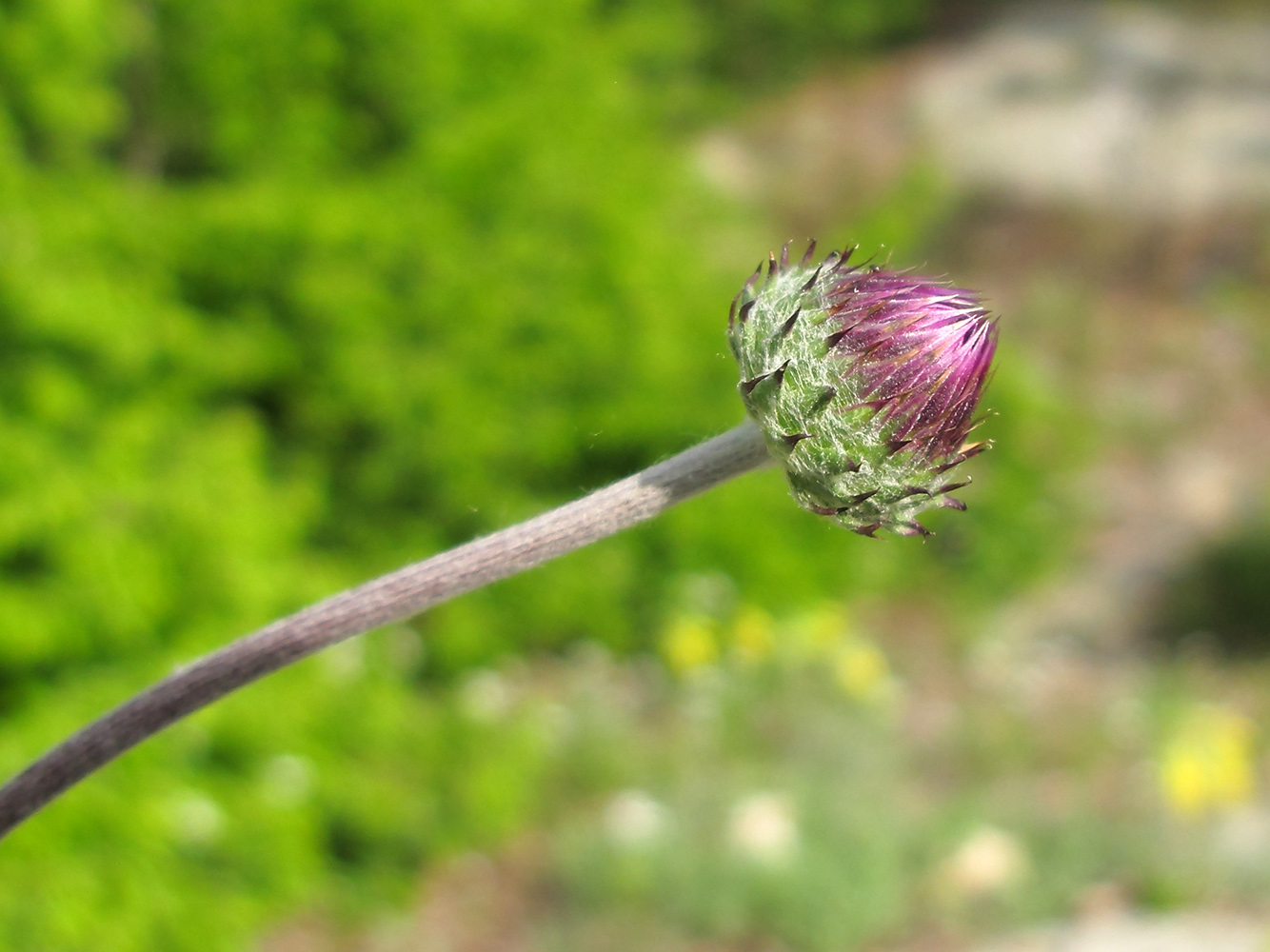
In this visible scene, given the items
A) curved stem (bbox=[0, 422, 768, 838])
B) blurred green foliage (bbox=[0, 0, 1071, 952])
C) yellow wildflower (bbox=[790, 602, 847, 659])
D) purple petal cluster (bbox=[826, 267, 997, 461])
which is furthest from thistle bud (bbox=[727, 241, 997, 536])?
yellow wildflower (bbox=[790, 602, 847, 659])

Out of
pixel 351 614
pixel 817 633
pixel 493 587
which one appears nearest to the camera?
pixel 351 614

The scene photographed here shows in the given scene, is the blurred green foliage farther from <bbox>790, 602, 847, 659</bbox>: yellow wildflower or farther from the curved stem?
the curved stem

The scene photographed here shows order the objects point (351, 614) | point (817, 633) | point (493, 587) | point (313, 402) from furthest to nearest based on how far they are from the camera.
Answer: point (817, 633) → point (493, 587) → point (313, 402) → point (351, 614)

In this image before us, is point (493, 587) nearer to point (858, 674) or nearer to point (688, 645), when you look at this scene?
point (688, 645)

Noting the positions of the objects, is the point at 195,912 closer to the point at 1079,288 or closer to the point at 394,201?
the point at 394,201

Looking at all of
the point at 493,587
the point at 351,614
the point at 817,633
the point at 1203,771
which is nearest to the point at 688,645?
the point at 817,633

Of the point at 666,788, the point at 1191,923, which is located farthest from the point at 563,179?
the point at 1191,923
